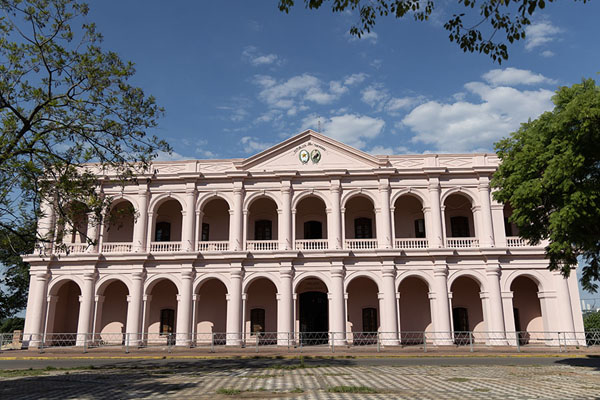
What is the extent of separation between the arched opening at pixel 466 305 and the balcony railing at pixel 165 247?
1436 centimetres

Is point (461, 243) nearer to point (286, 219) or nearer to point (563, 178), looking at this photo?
point (286, 219)

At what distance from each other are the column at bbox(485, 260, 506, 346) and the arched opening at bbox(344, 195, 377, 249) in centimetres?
611

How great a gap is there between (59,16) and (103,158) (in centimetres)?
348

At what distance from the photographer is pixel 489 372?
12.0 meters

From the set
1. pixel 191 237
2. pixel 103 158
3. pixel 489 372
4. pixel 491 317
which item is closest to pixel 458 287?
pixel 491 317

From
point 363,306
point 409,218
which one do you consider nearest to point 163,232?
point 363,306

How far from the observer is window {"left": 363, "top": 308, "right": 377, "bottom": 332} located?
2380 cm

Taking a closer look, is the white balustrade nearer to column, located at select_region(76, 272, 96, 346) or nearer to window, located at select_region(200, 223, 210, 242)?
window, located at select_region(200, 223, 210, 242)

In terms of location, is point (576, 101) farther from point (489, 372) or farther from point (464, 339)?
point (464, 339)

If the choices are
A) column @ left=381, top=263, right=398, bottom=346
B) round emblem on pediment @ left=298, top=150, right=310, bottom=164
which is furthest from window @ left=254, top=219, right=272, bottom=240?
column @ left=381, top=263, right=398, bottom=346

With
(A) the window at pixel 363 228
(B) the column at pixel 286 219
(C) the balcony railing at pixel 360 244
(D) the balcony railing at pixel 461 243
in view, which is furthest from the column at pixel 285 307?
(D) the balcony railing at pixel 461 243

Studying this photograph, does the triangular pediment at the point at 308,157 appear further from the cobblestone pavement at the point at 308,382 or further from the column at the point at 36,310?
the cobblestone pavement at the point at 308,382

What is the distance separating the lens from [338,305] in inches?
864

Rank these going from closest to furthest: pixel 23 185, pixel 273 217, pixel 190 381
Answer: pixel 190 381
pixel 23 185
pixel 273 217
